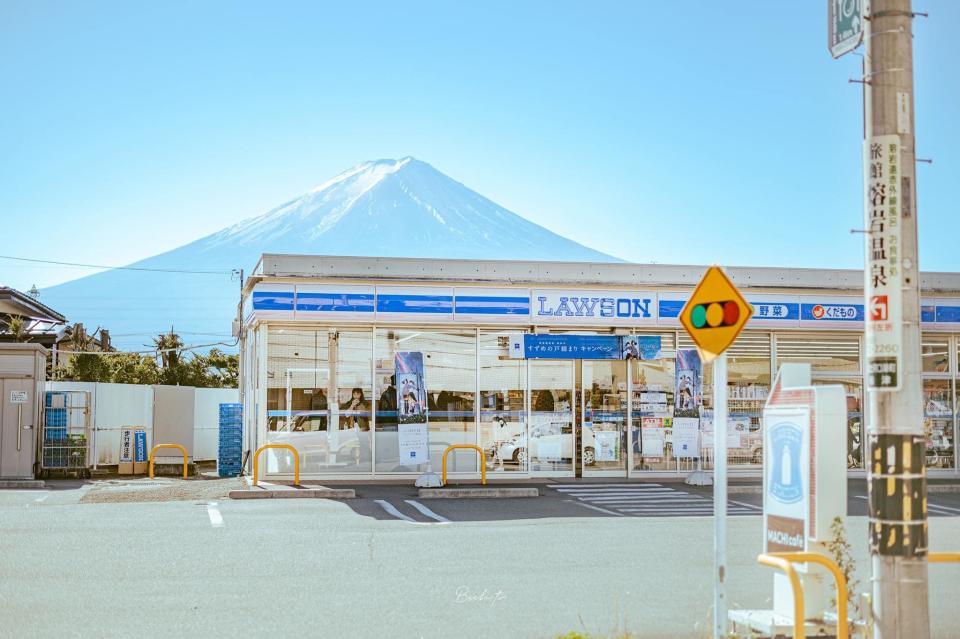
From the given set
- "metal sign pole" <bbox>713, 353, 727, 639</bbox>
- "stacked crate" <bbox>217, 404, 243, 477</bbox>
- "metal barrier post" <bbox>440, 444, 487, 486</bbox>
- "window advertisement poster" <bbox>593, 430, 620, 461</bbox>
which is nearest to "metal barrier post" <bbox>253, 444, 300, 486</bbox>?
"metal barrier post" <bbox>440, 444, 487, 486</bbox>

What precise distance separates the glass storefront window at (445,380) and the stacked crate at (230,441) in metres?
4.16

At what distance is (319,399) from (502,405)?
3564 mm

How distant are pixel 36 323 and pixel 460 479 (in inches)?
1011

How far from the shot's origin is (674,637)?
7887 millimetres

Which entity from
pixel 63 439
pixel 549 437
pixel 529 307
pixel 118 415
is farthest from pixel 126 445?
pixel 529 307

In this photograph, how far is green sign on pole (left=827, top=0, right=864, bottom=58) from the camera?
6.98 meters

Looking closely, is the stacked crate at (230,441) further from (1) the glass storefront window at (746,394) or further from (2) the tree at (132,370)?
(2) the tree at (132,370)

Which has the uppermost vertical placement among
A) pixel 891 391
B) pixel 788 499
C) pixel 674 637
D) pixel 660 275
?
pixel 660 275

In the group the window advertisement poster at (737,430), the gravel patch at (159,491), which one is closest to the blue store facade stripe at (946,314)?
the window advertisement poster at (737,430)

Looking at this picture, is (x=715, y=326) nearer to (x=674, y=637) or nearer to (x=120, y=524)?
(x=674, y=637)

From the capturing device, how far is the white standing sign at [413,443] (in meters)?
19.8

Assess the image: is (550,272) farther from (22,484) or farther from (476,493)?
(22,484)

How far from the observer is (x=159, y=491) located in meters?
17.9

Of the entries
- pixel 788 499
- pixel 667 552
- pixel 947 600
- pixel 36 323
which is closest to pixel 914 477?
pixel 788 499
